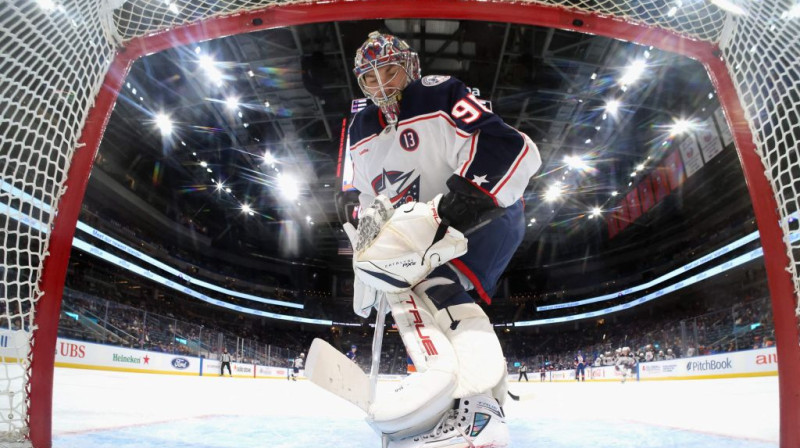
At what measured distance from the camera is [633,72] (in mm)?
9969

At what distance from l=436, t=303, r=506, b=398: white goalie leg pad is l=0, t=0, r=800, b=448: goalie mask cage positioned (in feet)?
2.67

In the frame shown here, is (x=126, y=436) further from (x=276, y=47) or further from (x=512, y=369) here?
(x=512, y=369)

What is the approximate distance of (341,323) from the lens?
2653cm

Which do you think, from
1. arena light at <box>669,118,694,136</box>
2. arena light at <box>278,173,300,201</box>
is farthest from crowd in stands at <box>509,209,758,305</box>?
arena light at <box>278,173,300,201</box>

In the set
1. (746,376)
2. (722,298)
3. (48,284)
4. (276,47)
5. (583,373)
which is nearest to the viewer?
(48,284)

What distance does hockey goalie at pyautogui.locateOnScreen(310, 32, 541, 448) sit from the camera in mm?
1070

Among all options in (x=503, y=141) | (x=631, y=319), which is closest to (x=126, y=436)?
(x=503, y=141)

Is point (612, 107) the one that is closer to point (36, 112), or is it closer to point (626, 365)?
point (626, 365)

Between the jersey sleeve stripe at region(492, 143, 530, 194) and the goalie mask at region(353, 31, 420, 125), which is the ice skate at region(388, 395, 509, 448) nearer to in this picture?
the jersey sleeve stripe at region(492, 143, 530, 194)

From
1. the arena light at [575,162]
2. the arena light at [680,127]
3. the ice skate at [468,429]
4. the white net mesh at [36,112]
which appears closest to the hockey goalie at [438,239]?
the ice skate at [468,429]

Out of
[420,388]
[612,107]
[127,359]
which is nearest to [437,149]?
[420,388]

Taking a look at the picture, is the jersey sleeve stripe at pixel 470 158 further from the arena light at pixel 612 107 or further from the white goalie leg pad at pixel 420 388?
the arena light at pixel 612 107

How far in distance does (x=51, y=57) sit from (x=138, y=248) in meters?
17.6

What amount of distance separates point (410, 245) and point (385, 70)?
60cm
